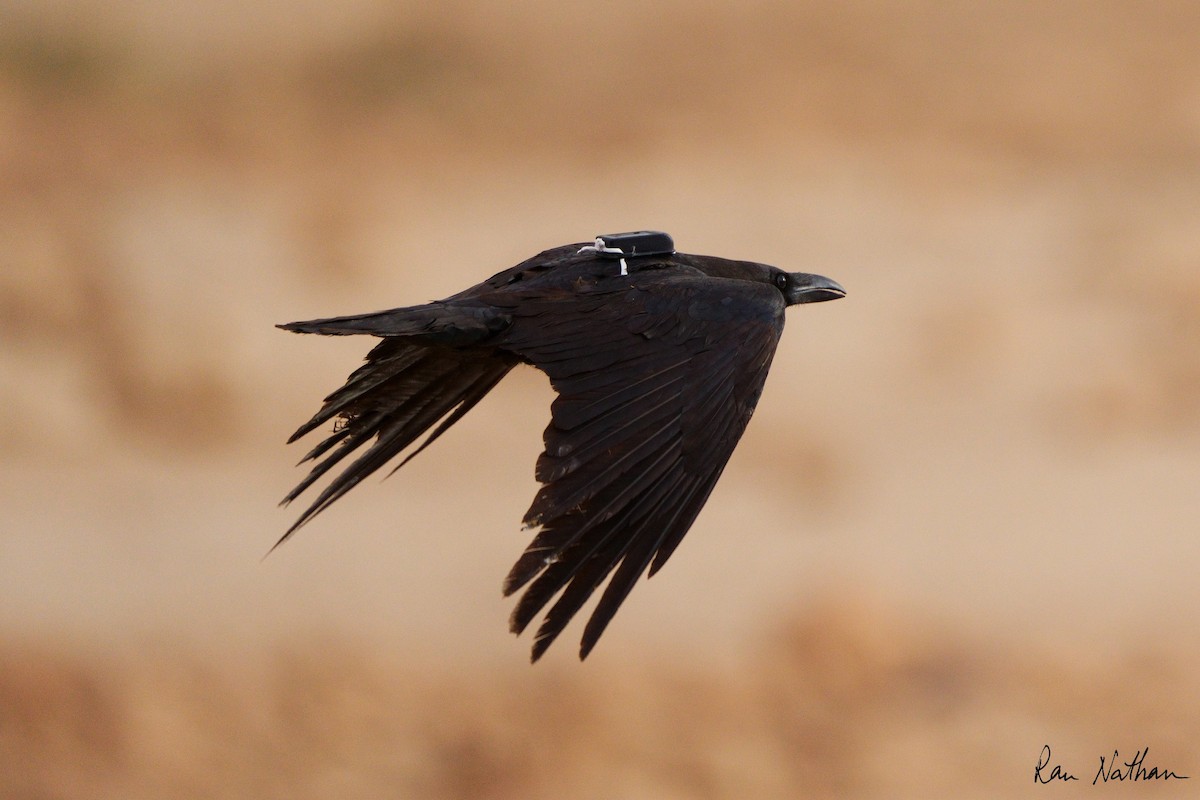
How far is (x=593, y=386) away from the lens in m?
6.37

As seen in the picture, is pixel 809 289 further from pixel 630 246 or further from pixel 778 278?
pixel 630 246

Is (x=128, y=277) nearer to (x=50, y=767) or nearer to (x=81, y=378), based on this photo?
(x=81, y=378)

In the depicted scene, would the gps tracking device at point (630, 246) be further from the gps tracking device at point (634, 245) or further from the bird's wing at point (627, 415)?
the bird's wing at point (627, 415)

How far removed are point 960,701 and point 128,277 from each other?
691 cm

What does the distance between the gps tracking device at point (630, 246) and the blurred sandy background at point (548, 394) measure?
4978 mm

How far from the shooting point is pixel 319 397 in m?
13.4

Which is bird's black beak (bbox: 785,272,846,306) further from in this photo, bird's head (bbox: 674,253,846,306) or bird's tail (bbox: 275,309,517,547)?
bird's tail (bbox: 275,309,517,547)

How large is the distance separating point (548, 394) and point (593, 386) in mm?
7314

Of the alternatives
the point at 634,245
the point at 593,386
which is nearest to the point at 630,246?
the point at 634,245

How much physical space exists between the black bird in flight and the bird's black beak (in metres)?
0.42

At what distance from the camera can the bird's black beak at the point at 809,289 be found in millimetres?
7719

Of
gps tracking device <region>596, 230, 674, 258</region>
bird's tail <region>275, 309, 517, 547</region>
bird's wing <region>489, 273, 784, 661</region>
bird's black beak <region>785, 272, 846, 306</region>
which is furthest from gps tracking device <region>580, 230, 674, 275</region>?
bird's black beak <region>785, 272, 846, 306</region>
